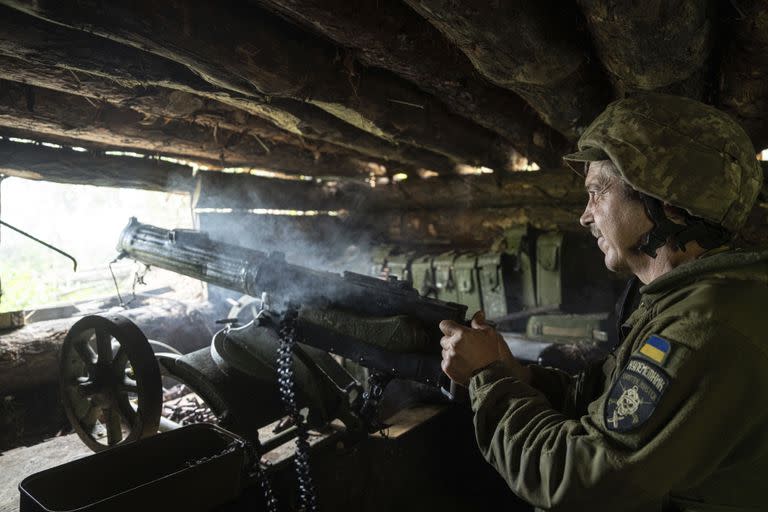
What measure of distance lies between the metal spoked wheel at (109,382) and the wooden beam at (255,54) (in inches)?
73.9

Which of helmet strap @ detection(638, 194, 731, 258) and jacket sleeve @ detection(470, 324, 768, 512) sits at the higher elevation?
helmet strap @ detection(638, 194, 731, 258)

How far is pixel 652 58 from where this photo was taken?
7.89 ft

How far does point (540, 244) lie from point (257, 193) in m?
4.20

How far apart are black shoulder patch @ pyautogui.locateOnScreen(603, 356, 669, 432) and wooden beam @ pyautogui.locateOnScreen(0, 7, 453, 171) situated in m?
2.90

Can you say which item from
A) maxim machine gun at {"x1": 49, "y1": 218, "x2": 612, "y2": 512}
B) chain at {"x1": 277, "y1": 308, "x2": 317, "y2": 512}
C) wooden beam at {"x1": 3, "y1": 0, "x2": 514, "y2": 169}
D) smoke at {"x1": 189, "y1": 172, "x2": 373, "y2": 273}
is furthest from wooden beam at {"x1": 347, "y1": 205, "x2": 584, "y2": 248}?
chain at {"x1": 277, "y1": 308, "x2": 317, "y2": 512}

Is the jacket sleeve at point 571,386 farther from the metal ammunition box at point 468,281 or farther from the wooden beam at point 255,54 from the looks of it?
the metal ammunition box at point 468,281

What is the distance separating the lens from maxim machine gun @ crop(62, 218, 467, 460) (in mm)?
2723

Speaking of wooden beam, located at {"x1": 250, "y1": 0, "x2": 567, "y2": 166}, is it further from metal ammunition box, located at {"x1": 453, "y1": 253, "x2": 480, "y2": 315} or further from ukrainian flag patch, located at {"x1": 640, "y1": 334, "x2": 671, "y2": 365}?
metal ammunition box, located at {"x1": 453, "y1": 253, "x2": 480, "y2": 315}

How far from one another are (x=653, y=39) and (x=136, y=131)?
4.23m

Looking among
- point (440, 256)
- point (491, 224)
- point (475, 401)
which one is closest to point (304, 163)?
point (440, 256)

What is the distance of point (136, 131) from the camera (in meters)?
4.42

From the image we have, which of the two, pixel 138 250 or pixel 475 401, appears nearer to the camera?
pixel 475 401

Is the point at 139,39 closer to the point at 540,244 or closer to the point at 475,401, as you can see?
the point at 475,401

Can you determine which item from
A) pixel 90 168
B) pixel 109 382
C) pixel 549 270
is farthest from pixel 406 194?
pixel 109 382
